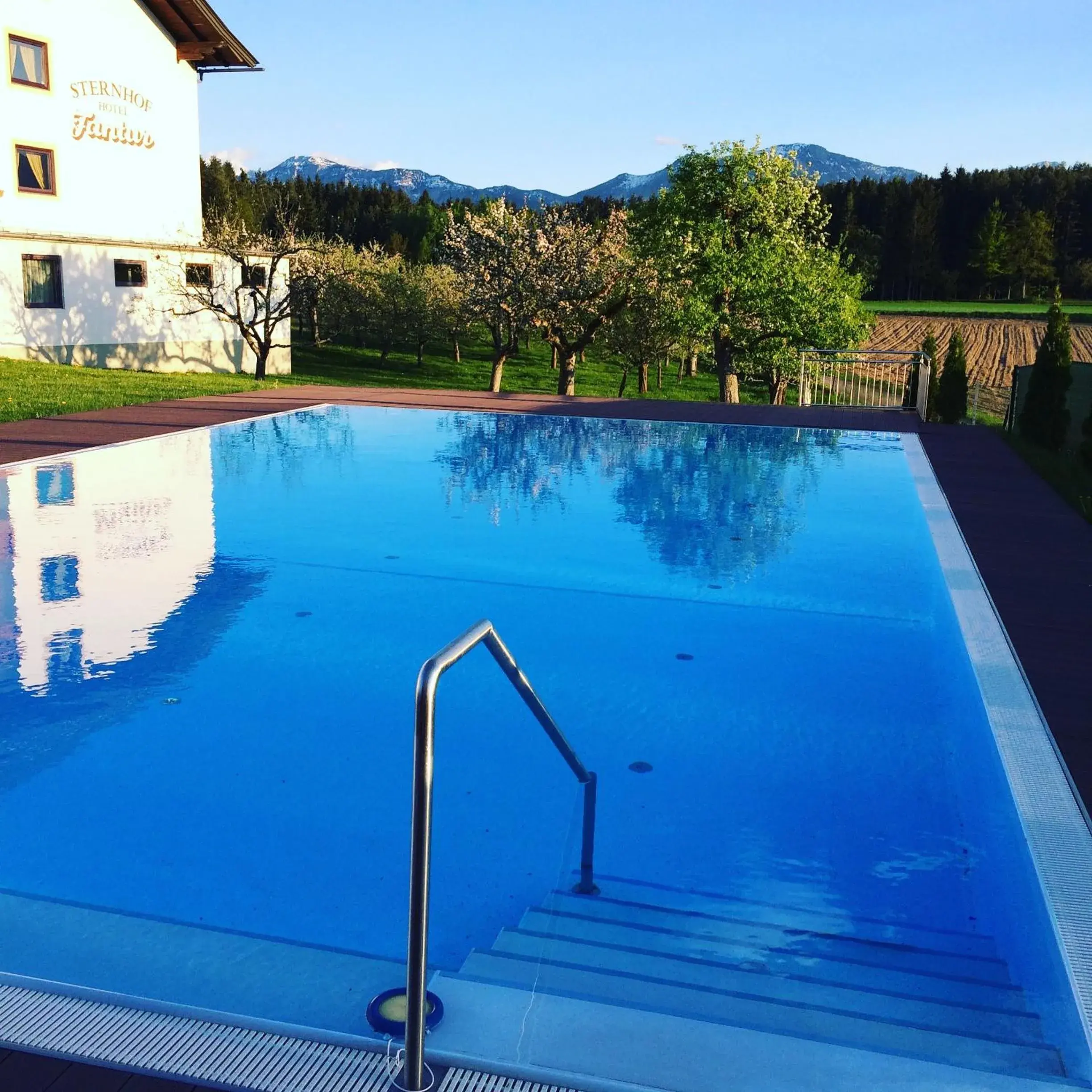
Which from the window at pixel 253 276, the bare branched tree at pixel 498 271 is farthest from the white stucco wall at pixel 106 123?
the bare branched tree at pixel 498 271

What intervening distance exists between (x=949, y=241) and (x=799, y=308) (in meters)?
82.5

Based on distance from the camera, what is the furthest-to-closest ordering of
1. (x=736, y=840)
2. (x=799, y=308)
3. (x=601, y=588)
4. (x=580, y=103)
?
(x=580, y=103)
(x=799, y=308)
(x=601, y=588)
(x=736, y=840)

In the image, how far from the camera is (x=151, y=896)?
3551 mm

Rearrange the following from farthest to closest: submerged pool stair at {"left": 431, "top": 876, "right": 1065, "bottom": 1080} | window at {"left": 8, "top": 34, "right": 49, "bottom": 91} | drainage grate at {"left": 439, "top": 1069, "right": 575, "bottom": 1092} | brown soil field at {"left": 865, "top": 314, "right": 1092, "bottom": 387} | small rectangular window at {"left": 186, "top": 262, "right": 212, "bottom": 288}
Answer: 1. brown soil field at {"left": 865, "top": 314, "right": 1092, "bottom": 387}
2. small rectangular window at {"left": 186, "top": 262, "right": 212, "bottom": 288}
3. window at {"left": 8, "top": 34, "right": 49, "bottom": 91}
4. submerged pool stair at {"left": 431, "top": 876, "right": 1065, "bottom": 1080}
5. drainage grate at {"left": 439, "top": 1069, "right": 575, "bottom": 1092}

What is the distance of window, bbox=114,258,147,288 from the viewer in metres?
26.0

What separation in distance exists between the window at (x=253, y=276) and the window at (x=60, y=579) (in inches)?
855

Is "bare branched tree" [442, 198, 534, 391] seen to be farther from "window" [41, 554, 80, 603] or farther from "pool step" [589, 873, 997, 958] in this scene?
"pool step" [589, 873, 997, 958]

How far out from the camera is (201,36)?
1062 inches

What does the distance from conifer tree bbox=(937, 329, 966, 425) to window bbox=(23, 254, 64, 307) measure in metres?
19.4

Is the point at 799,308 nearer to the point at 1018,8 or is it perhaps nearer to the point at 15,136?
the point at 1018,8

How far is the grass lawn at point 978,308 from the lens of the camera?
233 ft

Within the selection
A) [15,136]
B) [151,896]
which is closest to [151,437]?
[151,896]

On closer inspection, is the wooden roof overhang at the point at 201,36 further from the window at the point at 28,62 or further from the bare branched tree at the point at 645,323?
the bare branched tree at the point at 645,323

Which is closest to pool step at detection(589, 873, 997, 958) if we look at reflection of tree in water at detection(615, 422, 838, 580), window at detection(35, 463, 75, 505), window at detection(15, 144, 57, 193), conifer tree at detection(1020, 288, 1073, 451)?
reflection of tree in water at detection(615, 422, 838, 580)
